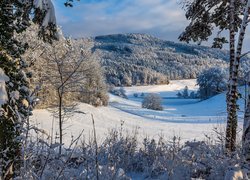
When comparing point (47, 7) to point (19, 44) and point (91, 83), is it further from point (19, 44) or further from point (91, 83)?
point (91, 83)

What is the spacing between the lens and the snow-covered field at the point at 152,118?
29788mm

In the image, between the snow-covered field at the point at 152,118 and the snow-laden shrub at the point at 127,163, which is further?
the snow-covered field at the point at 152,118

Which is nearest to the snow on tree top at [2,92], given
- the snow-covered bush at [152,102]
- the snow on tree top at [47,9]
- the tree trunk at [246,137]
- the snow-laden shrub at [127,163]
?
the snow-laden shrub at [127,163]

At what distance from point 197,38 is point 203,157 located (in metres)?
6.54

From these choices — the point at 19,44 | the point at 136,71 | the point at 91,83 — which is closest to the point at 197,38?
the point at 19,44

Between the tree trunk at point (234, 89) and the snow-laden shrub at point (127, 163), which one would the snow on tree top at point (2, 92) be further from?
the tree trunk at point (234, 89)

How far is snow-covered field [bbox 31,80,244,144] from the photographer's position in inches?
1173

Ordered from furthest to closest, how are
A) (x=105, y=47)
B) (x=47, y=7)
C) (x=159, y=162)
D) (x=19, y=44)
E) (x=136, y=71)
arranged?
(x=105, y=47)
(x=136, y=71)
(x=159, y=162)
(x=19, y=44)
(x=47, y=7)

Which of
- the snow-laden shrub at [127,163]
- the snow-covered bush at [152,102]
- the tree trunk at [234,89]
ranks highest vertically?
the tree trunk at [234,89]

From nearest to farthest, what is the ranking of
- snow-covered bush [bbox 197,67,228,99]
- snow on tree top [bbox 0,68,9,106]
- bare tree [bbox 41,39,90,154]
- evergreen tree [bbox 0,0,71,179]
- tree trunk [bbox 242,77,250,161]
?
snow on tree top [bbox 0,68,9,106] → evergreen tree [bbox 0,0,71,179] → tree trunk [bbox 242,77,250,161] → bare tree [bbox 41,39,90,154] → snow-covered bush [bbox 197,67,228,99]

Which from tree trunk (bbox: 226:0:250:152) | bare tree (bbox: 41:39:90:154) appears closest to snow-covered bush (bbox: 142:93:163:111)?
bare tree (bbox: 41:39:90:154)

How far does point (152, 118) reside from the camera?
52719 millimetres

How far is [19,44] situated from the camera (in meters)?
5.52

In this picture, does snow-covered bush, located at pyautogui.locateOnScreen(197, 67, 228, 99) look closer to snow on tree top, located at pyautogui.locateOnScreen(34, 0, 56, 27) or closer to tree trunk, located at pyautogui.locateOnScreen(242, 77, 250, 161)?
tree trunk, located at pyautogui.locateOnScreen(242, 77, 250, 161)
